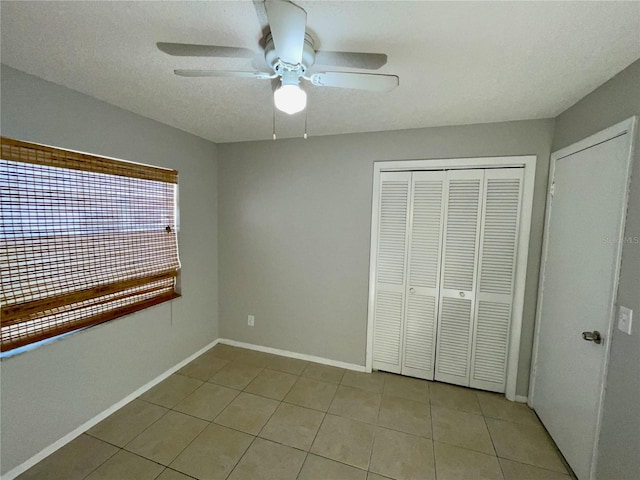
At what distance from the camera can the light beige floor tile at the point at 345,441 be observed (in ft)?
5.87

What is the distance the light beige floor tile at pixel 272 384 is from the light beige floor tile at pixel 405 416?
2.79 feet

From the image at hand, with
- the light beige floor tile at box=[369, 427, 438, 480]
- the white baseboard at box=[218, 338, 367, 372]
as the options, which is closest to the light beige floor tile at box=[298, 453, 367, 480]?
the light beige floor tile at box=[369, 427, 438, 480]

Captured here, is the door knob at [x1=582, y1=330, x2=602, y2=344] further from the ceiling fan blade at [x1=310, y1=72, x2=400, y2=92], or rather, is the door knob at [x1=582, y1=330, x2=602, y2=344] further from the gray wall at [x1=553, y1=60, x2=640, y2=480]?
the ceiling fan blade at [x1=310, y1=72, x2=400, y2=92]

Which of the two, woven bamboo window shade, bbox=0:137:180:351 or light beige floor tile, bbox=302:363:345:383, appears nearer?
woven bamboo window shade, bbox=0:137:180:351

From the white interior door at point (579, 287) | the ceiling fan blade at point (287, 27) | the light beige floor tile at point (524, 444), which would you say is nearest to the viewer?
the ceiling fan blade at point (287, 27)

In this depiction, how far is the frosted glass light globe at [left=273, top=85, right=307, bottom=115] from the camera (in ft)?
3.76

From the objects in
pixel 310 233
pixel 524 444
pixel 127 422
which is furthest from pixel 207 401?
pixel 524 444

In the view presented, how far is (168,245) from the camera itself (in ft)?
8.41

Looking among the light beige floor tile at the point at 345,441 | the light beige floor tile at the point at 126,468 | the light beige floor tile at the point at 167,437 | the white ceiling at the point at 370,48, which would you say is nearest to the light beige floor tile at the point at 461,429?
the light beige floor tile at the point at 345,441

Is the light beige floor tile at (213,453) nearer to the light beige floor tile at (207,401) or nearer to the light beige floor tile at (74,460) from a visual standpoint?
the light beige floor tile at (207,401)

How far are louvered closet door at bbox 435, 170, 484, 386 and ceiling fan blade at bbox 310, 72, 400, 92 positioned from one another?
4.71 feet

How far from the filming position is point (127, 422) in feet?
6.72

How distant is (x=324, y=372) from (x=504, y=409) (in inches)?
61.0

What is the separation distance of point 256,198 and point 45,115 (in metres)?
1.68
